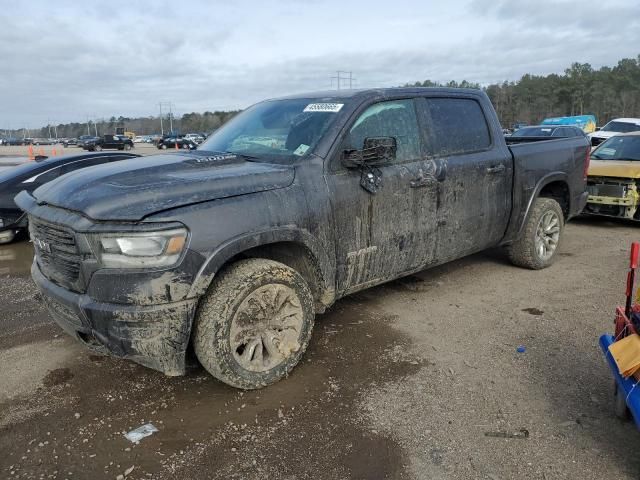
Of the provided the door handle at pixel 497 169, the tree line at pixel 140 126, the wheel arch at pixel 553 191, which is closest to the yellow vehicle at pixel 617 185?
the wheel arch at pixel 553 191

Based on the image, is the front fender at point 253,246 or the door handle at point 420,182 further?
the door handle at point 420,182

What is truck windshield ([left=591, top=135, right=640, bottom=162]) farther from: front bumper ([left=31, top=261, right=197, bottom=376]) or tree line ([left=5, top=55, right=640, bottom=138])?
tree line ([left=5, top=55, right=640, bottom=138])

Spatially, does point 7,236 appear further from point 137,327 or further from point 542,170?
point 542,170

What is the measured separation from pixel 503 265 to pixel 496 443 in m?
3.63

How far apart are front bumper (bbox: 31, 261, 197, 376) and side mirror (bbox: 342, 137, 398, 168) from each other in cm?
148

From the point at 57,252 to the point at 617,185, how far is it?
830 centimetres

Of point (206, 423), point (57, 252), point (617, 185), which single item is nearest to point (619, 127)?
point (617, 185)

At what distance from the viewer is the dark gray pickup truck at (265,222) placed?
2820 mm

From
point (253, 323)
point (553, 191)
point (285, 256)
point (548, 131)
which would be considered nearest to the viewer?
point (253, 323)

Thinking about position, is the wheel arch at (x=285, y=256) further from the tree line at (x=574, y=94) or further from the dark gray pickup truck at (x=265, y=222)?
the tree line at (x=574, y=94)

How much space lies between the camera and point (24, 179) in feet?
26.1

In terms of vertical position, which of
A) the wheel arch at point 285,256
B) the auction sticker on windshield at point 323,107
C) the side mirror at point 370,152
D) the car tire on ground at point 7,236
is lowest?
the car tire on ground at point 7,236

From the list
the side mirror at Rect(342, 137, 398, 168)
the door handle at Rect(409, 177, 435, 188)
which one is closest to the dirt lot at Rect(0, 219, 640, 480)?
the door handle at Rect(409, 177, 435, 188)

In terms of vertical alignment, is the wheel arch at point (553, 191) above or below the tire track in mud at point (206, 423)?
above
